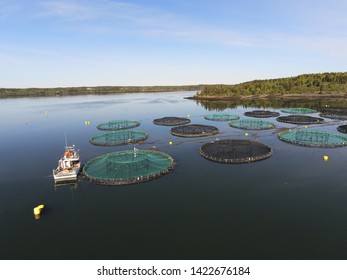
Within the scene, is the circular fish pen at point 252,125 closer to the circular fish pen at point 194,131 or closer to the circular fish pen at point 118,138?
the circular fish pen at point 194,131

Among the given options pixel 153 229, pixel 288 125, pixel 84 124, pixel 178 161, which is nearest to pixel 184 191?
pixel 153 229

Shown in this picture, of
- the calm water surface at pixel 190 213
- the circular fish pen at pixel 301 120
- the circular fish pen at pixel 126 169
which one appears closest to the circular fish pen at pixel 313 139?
the calm water surface at pixel 190 213

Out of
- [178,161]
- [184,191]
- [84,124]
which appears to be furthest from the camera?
[84,124]

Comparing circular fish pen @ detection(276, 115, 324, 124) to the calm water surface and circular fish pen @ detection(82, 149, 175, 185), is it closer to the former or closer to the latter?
the calm water surface

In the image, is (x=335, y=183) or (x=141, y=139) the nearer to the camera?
(x=335, y=183)

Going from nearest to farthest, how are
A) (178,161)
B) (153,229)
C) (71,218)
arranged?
(153,229)
(71,218)
(178,161)

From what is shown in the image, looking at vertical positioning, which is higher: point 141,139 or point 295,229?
point 141,139

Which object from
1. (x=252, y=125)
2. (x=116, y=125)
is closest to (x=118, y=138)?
(x=116, y=125)

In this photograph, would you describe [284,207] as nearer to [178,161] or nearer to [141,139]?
[178,161]

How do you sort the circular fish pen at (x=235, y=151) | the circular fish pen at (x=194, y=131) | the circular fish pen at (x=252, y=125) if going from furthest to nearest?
the circular fish pen at (x=252, y=125), the circular fish pen at (x=194, y=131), the circular fish pen at (x=235, y=151)
